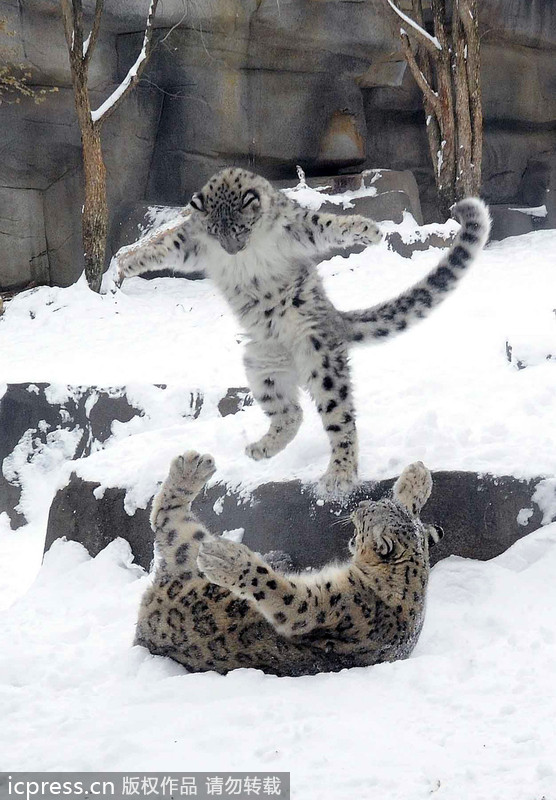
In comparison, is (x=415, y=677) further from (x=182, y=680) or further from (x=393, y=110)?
(x=393, y=110)

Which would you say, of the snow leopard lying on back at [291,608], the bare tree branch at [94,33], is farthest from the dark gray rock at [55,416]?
the bare tree branch at [94,33]

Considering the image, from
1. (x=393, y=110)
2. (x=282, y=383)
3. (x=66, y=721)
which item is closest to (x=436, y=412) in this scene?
(x=282, y=383)

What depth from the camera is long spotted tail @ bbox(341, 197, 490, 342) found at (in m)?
4.87

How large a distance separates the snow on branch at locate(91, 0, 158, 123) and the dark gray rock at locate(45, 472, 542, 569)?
936 centimetres

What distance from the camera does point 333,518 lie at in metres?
4.61

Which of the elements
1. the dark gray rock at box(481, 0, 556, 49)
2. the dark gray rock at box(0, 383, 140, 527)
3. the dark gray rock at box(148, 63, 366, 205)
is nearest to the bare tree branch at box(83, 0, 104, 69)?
the dark gray rock at box(148, 63, 366, 205)

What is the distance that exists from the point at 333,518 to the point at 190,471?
0.78m

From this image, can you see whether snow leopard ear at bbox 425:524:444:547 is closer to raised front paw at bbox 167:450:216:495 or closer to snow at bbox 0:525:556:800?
snow at bbox 0:525:556:800

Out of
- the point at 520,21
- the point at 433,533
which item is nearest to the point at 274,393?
the point at 433,533

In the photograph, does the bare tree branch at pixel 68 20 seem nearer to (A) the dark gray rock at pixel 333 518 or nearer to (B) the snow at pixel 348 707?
(A) the dark gray rock at pixel 333 518

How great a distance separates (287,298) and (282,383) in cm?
53

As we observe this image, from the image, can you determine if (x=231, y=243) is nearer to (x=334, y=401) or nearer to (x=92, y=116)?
(x=334, y=401)

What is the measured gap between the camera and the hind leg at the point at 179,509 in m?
4.15

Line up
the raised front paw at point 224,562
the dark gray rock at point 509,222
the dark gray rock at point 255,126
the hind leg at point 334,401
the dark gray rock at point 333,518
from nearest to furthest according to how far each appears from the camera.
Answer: the raised front paw at point 224,562 < the dark gray rock at point 333,518 < the hind leg at point 334,401 < the dark gray rock at point 255,126 < the dark gray rock at point 509,222
